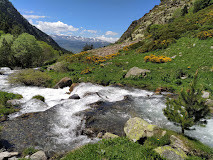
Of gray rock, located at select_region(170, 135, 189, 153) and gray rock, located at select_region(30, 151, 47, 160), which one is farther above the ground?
gray rock, located at select_region(170, 135, 189, 153)

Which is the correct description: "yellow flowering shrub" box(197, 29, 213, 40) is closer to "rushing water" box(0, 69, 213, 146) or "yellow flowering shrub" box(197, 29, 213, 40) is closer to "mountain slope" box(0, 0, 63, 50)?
"rushing water" box(0, 69, 213, 146)

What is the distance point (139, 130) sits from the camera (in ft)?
24.5

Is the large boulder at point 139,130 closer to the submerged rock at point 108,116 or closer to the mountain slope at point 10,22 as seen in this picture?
the submerged rock at point 108,116

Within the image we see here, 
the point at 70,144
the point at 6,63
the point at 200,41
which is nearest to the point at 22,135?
the point at 70,144

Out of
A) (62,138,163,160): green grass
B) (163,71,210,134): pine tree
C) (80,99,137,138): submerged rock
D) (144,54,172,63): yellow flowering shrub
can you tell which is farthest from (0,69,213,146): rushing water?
(144,54,172,63): yellow flowering shrub

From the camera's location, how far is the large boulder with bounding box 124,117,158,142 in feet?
23.4

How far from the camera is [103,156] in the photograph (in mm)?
5570

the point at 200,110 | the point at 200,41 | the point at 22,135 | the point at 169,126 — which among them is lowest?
the point at 22,135

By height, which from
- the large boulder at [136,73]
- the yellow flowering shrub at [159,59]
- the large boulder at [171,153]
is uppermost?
the yellow flowering shrub at [159,59]

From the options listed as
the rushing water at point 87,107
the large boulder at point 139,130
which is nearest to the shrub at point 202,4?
the rushing water at point 87,107

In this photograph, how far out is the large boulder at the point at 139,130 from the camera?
23.4 feet

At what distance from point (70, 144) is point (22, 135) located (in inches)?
147

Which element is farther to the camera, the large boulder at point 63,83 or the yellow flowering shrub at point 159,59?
the yellow flowering shrub at point 159,59

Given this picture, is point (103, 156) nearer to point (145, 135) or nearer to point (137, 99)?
point (145, 135)
